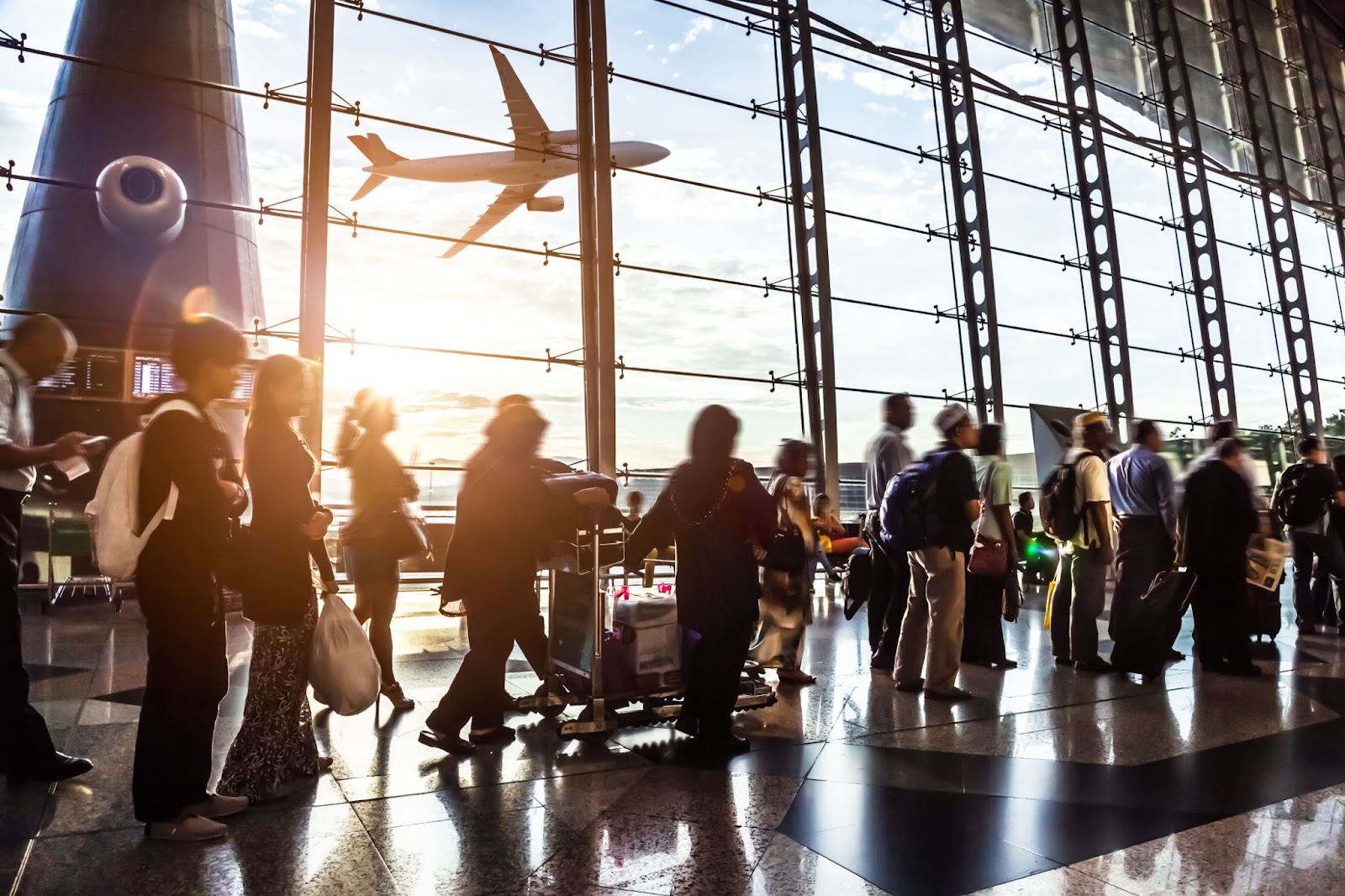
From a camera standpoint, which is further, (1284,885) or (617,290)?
(617,290)

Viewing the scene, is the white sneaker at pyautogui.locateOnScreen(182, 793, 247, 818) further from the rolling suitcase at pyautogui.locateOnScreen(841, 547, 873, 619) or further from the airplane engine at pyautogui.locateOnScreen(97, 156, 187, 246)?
the airplane engine at pyautogui.locateOnScreen(97, 156, 187, 246)

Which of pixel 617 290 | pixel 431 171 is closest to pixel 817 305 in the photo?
pixel 617 290

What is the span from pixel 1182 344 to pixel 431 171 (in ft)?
33.3

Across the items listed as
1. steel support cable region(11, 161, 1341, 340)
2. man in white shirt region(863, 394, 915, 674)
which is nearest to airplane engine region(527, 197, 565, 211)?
steel support cable region(11, 161, 1341, 340)

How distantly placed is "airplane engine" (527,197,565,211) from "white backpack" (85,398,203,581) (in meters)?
6.01

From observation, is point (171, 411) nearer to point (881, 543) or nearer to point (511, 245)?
point (881, 543)

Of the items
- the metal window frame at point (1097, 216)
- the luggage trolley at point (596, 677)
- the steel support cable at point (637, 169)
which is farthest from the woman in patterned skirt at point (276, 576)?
the metal window frame at point (1097, 216)

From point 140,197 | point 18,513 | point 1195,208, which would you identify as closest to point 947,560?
point 18,513

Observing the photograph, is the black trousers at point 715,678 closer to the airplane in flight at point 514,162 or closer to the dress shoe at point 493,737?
the dress shoe at point 493,737

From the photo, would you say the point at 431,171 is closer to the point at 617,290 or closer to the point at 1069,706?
the point at 617,290

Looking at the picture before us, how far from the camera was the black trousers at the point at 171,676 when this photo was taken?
206 centimetres

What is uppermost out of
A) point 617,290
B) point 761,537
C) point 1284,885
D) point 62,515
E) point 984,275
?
point 984,275

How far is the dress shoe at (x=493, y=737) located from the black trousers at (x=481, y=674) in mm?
21

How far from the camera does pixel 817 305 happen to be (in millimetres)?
9102
